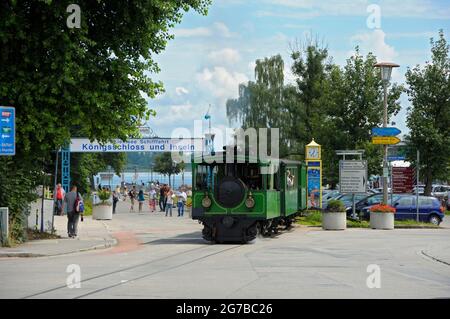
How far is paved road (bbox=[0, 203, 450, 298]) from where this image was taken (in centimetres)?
1295

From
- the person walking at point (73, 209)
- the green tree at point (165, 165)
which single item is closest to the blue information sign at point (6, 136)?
the person walking at point (73, 209)

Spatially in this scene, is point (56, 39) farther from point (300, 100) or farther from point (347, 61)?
point (300, 100)

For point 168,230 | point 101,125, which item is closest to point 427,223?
point 168,230

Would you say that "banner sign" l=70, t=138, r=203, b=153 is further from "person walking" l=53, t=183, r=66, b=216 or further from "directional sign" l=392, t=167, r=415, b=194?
"directional sign" l=392, t=167, r=415, b=194

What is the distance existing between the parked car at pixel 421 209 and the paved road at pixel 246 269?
32.9 ft

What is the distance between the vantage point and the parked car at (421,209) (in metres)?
38.1

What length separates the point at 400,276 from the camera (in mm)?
15828

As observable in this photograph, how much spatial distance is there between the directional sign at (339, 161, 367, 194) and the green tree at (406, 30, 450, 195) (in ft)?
40.6

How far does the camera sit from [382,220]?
32812 millimetres

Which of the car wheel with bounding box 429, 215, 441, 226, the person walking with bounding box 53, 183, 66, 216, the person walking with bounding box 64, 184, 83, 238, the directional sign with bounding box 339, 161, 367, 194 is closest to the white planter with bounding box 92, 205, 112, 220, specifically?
the person walking with bounding box 53, 183, 66, 216

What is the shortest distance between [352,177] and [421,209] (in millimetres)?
4976

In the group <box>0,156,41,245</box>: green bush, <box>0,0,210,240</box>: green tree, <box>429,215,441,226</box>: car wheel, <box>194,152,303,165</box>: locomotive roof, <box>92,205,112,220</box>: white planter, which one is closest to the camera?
<box>0,0,210,240</box>: green tree

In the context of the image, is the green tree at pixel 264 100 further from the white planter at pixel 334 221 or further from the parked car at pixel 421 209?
the white planter at pixel 334 221
